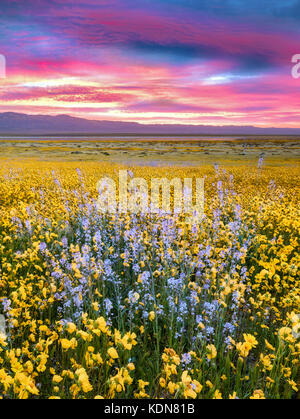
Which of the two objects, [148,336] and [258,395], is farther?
[148,336]

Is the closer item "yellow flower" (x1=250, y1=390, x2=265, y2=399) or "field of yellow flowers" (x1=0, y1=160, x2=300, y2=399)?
"yellow flower" (x1=250, y1=390, x2=265, y2=399)

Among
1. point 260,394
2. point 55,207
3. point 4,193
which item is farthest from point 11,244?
point 4,193

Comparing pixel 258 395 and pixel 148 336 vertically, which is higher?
pixel 258 395

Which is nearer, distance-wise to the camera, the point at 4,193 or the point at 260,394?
the point at 260,394

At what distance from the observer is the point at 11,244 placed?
636cm

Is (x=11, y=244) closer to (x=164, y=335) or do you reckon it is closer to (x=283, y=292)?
(x=164, y=335)

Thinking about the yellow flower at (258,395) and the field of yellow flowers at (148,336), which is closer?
the yellow flower at (258,395)
